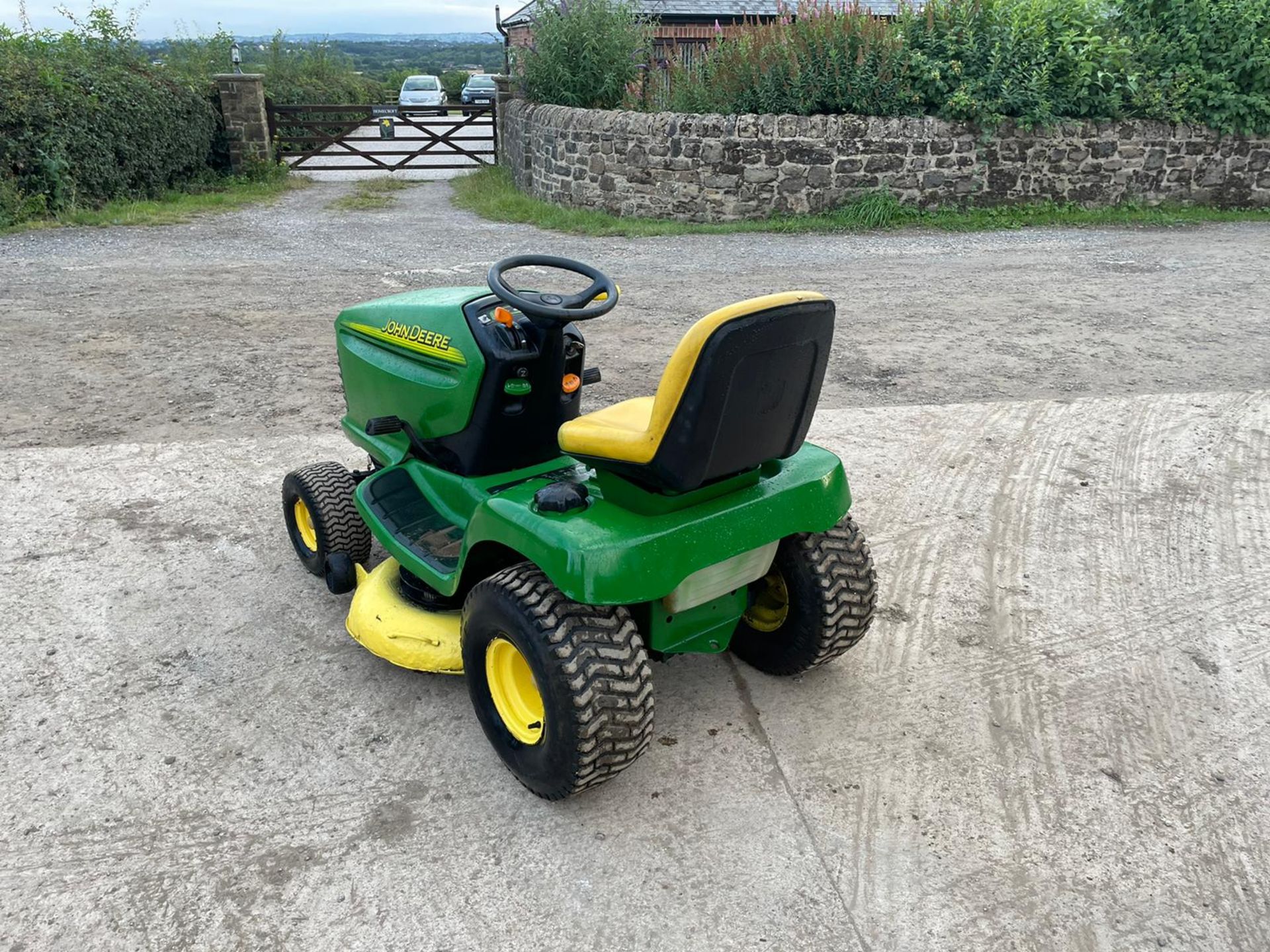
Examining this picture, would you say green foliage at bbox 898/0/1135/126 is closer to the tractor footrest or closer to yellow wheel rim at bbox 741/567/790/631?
yellow wheel rim at bbox 741/567/790/631

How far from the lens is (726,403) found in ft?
7.64

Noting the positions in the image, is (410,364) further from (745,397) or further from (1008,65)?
(1008,65)

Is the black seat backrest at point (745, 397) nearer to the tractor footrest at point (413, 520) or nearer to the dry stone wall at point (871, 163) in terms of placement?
the tractor footrest at point (413, 520)

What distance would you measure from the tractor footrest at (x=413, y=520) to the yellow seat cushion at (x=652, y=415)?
663 millimetres

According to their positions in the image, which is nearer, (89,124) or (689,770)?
(689,770)

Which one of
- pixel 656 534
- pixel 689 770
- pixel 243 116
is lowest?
pixel 689 770

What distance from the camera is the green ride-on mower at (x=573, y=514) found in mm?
2367

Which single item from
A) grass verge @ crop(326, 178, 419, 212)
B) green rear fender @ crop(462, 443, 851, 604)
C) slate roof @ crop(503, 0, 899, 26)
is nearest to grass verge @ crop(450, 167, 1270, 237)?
grass verge @ crop(326, 178, 419, 212)

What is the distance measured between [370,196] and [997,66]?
8.16 meters

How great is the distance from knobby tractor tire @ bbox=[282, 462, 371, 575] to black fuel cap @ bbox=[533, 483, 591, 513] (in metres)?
1.19

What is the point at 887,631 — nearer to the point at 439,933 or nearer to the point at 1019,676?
the point at 1019,676

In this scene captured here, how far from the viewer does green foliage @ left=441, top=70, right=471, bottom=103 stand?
32531 millimetres

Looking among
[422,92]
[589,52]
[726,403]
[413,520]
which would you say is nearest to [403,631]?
[413,520]

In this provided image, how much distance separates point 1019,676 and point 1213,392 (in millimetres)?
3399
